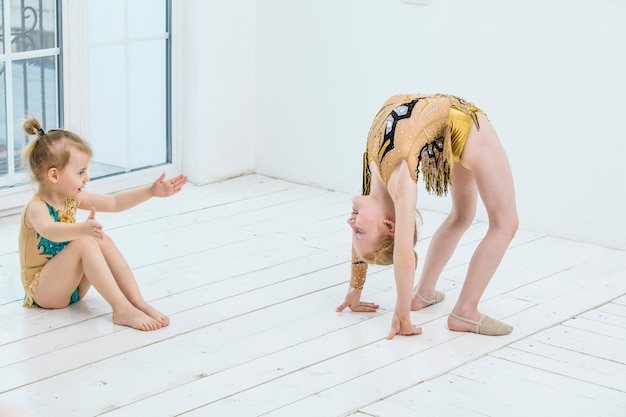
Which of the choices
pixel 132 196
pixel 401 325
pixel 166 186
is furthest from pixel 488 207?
pixel 132 196

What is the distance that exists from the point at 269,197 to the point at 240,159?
0.40m

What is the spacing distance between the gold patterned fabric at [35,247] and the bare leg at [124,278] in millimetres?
123

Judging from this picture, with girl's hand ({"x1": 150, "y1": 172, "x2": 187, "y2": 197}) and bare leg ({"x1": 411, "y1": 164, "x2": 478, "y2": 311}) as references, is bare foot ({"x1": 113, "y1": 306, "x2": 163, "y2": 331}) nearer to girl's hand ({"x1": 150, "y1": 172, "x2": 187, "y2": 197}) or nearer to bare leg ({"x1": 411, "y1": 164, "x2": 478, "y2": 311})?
girl's hand ({"x1": 150, "y1": 172, "x2": 187, "y2": 197})

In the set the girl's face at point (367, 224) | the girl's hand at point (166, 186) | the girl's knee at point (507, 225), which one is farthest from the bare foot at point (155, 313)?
the girl's knee at point (507, 225)

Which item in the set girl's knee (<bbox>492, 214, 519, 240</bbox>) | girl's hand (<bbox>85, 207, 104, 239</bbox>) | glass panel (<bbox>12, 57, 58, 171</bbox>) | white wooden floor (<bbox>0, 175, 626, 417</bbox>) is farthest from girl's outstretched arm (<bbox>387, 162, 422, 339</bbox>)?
glass panel (<bbox>12, 57, 58, 171</bbox>)

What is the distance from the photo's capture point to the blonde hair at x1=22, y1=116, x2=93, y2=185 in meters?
2.54

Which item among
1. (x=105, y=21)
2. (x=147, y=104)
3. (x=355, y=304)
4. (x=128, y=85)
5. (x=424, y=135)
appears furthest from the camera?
(x=147, y=104)

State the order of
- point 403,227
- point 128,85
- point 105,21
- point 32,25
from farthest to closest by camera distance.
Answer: point 128,85 → point 105,21 → point 32,25 → point 403,227

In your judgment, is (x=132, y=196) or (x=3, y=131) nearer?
(x=132, y=196)

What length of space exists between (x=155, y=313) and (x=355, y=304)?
55 centimetres

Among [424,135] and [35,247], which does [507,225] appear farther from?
[35,247]

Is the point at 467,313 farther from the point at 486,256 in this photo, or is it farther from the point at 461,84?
the point at 461,84

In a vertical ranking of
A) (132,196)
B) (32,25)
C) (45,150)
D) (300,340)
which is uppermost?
(32,25)

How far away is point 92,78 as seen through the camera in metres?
3.74
